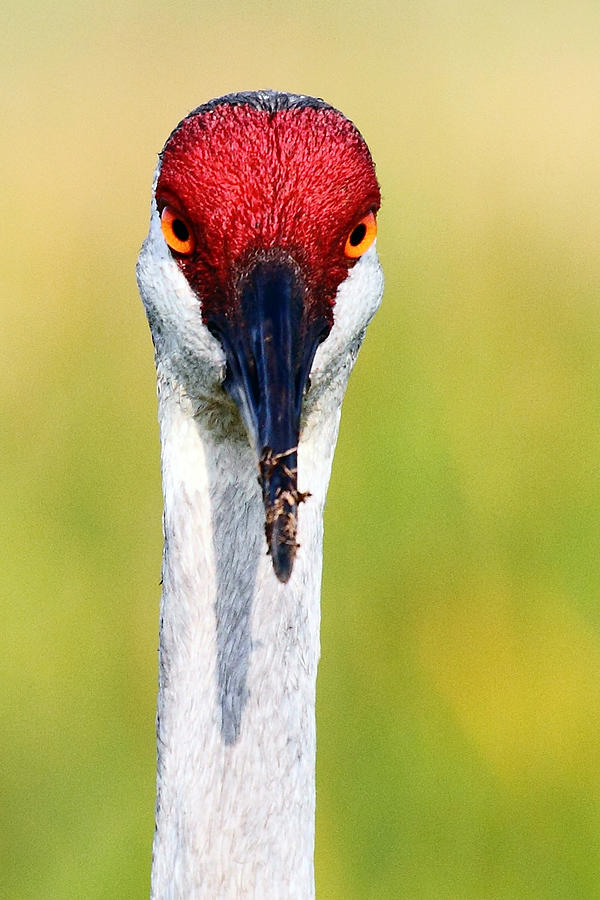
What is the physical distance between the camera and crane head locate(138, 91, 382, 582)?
1990 millimetres

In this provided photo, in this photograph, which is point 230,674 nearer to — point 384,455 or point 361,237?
point 361,237

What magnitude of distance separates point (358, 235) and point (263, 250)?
21cm

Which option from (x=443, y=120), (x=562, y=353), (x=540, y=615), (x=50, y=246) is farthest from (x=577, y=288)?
(x=50, y=246)

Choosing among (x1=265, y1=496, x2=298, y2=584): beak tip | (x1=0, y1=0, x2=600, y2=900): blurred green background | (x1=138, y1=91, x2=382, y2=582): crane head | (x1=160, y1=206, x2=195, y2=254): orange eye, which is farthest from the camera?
(x1=0, y1=0, x2=600, y2=900): blurred green background

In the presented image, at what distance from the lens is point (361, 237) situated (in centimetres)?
218

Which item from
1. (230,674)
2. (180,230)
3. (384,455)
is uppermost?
(384,455)

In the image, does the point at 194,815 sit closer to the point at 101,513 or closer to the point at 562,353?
the point at 101,513

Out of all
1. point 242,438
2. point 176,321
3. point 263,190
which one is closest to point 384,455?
point 242,438

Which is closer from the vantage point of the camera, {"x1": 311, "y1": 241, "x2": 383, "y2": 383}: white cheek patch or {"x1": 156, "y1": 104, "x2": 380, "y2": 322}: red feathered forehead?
{"x1": 156, "y1": 104, "x2": 380, "y2": 322}: red feathered forehead

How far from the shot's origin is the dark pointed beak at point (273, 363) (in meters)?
1.88

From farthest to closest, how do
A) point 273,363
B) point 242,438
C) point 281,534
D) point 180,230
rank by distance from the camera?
point 242,438 < point 180,230 < point 273,363 < point 281,534

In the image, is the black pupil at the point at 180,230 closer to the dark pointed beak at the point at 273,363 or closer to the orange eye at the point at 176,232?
the orange eye at the point at 176,232

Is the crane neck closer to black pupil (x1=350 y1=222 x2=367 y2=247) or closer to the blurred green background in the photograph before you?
black pupil (x1=350 y1=222 x2=367 y2=247)

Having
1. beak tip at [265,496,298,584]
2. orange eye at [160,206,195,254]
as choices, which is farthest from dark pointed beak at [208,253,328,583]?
orange eye at [160,206,195,254]
